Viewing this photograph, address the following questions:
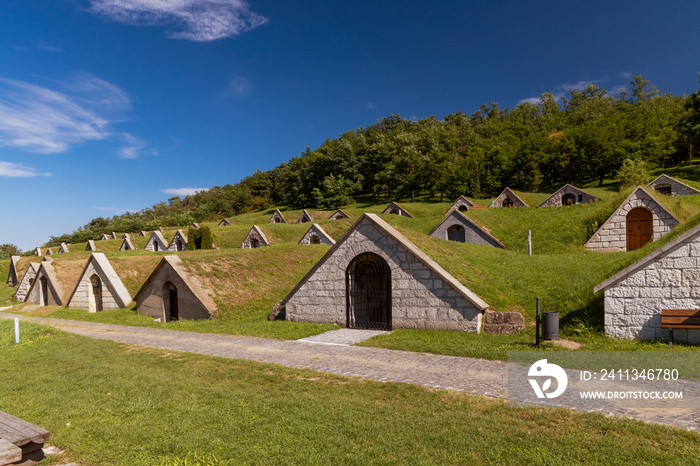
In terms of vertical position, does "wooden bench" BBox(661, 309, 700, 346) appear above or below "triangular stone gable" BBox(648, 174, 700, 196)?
below

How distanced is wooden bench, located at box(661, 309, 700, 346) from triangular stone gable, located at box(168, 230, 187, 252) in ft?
167

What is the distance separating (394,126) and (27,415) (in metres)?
121

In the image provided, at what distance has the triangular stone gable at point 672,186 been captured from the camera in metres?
39.9

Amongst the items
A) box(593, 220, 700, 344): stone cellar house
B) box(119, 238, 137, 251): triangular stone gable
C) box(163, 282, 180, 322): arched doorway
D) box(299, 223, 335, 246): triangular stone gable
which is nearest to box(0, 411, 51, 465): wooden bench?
box(593, 220, 700, 344): stone cellar house

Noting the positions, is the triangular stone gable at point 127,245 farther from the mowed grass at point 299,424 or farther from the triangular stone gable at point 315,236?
the mowed grass at point 299,424

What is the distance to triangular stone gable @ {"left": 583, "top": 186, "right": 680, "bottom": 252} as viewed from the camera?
23.5 meters

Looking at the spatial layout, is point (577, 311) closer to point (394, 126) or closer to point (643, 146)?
point (643, 146)

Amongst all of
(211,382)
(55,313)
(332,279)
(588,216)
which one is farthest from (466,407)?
(55,313)

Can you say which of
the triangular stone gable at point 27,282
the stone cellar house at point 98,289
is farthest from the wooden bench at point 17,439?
the triangular stone gable at point 27,282

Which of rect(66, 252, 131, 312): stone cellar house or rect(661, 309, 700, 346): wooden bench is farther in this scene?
rect(66, 252, 131, 312): stone cellar house

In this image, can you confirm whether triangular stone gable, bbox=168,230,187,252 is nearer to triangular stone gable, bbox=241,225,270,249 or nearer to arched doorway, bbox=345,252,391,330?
triangular stone gable, bbox=241,225,270,249

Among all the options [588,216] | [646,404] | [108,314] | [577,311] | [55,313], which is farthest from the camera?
[588,216]

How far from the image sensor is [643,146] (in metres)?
61.2

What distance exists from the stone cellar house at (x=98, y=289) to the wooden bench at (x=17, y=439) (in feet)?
66.8
